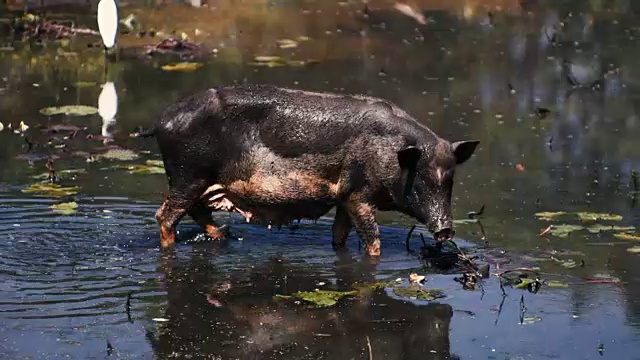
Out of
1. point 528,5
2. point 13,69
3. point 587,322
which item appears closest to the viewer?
point 587,322

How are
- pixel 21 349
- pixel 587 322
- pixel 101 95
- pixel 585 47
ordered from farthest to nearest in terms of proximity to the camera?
pixel 585 47
pixel 101 95
pixel 587 322
pixel 21 349

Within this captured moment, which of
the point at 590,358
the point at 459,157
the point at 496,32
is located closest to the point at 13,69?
the point at 496,32

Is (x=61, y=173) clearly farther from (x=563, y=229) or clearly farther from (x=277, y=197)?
(x=563, y=229)

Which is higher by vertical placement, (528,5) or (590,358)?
(528,5)

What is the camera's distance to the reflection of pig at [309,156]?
10.2 meters

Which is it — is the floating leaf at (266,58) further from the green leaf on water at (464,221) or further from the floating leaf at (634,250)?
the floating leaf at (634,250)

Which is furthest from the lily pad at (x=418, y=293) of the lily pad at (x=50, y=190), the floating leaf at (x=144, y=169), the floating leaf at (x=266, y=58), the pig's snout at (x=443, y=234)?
the floating leaf at (x=266, y=58)

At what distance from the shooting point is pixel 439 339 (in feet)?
27.3

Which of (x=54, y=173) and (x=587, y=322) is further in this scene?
(x=54, y=173)

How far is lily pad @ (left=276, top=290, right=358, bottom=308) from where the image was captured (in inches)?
352

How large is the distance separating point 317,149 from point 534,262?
1873mm

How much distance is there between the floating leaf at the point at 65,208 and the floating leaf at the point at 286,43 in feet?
28.3

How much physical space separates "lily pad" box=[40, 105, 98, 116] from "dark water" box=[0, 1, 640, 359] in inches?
7.4

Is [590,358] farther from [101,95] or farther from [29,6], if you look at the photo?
[29,6]
